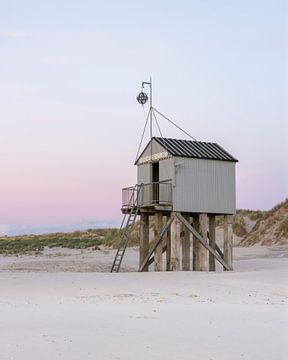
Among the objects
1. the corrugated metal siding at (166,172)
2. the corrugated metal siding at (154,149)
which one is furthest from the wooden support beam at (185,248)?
the corrugated metal siding at (154,149)

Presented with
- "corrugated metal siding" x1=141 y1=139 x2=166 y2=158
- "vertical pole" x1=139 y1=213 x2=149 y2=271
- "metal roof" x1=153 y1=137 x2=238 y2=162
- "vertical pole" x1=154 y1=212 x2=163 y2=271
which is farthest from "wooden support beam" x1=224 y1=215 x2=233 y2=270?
"corrugated metal siding" x1=141 y1=139 x2=166 y2=158

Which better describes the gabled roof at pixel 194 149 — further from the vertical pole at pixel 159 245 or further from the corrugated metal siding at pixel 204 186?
the vertical pole at pixel 159 245

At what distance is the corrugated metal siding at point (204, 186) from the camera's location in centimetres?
2620

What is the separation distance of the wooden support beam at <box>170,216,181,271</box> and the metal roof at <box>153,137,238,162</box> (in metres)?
2.80

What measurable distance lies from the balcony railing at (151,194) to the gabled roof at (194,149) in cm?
151

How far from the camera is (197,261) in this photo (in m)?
27.8

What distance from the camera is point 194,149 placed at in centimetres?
2739

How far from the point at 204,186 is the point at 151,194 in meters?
2.41

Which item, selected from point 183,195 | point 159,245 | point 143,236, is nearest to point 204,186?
point 183,195

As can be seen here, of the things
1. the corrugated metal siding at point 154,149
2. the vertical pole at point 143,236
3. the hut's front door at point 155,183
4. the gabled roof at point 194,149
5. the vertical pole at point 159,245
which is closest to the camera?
the gabled roof at point 194,149

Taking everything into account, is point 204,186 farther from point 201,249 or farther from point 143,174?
point 143,174

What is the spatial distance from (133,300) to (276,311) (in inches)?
129

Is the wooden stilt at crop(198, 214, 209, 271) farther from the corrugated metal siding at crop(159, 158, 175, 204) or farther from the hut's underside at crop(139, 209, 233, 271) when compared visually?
the corrugated metal siding at crop(159, 158, 175, 204)

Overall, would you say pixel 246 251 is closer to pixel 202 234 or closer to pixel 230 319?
pixel 202 234
